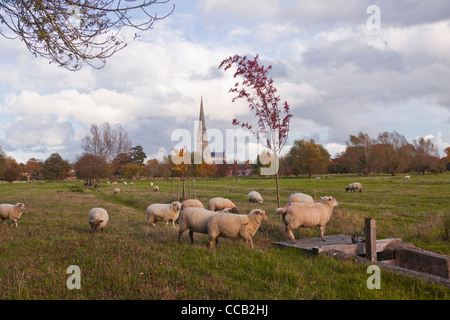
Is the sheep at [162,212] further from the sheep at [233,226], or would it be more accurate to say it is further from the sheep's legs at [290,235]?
the sheep's legs at [290,235]

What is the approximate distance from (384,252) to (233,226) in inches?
180

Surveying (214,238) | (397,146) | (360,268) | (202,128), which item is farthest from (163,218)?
(202,128)

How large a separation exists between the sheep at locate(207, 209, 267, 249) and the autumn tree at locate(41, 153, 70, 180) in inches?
3972

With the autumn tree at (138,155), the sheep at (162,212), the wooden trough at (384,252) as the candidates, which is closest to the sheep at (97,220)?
the sheep at (162,212)

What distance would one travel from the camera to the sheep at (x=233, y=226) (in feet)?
30.1

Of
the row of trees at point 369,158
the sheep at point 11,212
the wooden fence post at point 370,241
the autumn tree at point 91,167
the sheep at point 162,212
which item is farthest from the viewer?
the row of trees at point 369,158

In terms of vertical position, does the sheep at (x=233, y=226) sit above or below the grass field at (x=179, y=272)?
above

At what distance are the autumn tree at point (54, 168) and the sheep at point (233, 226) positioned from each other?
10088 cm

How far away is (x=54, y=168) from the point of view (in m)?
96.8

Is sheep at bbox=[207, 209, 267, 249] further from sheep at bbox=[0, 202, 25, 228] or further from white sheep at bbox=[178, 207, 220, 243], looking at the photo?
sheep at bbox=[0, 202, 25, 228]

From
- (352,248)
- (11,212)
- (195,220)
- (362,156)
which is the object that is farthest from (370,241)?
(362,156)

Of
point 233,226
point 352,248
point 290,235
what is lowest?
point 352,248

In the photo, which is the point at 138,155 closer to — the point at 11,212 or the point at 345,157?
the point at 345,157
